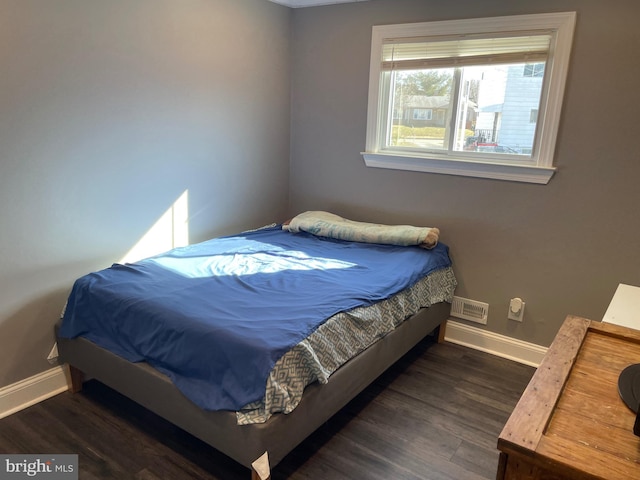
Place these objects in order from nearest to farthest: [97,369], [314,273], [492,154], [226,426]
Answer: [226,426], [97,369], [314,273], [492,154]

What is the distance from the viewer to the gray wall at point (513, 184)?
8.27 ft

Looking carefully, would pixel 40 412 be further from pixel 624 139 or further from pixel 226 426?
pixel 624 139

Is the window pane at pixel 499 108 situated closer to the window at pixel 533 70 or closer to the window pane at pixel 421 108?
the window at pixel 533 70

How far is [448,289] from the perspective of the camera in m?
3.09

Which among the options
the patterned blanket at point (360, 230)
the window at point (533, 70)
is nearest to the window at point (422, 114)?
the window at point (533, 70)

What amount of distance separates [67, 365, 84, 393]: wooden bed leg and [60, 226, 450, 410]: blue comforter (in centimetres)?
25

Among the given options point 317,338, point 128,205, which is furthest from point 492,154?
point 128,205

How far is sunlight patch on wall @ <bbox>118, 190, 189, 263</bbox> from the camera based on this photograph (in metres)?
2.79

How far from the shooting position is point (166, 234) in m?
2.95

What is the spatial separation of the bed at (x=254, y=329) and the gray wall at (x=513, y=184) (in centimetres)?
33

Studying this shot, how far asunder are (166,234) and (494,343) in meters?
2.24

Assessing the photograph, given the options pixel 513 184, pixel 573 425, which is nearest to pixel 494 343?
pixel 513 184

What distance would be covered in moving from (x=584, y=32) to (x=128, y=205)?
2.68 meters

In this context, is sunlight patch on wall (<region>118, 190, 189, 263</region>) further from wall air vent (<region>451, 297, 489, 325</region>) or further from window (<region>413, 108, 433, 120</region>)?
wall air vent (<region>451, 297, 489, 325</region>)
